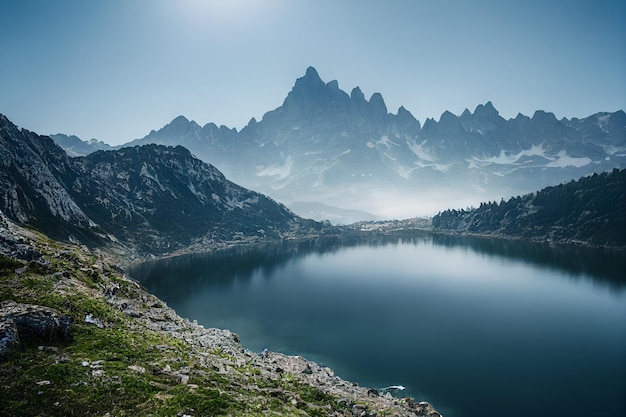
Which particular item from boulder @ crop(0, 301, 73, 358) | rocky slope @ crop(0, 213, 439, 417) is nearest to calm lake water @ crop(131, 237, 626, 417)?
rocky slope @ crop(0, 213, 439, 417)

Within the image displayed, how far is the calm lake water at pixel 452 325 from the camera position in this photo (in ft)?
208

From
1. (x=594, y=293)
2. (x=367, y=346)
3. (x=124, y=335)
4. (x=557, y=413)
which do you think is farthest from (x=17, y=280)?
(x=594, y=293)

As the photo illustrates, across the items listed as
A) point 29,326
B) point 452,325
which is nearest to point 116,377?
point 29,326

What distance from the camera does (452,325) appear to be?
99.5m

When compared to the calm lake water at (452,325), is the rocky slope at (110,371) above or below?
above

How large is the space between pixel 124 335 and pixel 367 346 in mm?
60058

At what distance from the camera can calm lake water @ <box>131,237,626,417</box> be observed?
208 ft

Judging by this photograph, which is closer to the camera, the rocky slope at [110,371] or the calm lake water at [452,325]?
the rocky slope at [110,371]

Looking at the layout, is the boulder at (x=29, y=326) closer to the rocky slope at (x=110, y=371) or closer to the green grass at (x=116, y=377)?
the rocky slope at (x=110, y=371)

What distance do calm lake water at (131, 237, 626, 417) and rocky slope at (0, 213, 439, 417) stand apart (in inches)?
894

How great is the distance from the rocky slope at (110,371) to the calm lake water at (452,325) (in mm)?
22710

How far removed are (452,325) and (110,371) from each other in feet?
306

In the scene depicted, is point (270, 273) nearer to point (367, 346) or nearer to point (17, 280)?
point (367, 346)

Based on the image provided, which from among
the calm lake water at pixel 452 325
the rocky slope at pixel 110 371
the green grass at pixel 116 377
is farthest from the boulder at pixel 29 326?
the calm lake water at pixel 452 325
